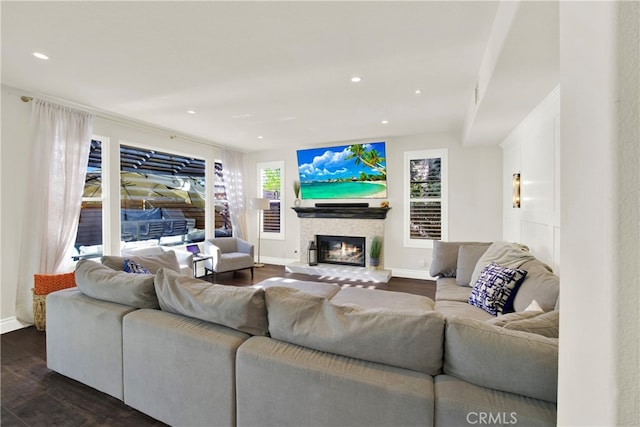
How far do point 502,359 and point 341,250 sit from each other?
476cm

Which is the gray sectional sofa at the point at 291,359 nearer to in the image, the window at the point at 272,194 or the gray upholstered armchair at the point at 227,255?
the gray upholstered armchair at the point at 227,255

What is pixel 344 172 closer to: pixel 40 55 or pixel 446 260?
pixel 446 260

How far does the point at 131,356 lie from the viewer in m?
1.65

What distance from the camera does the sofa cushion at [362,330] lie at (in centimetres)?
110

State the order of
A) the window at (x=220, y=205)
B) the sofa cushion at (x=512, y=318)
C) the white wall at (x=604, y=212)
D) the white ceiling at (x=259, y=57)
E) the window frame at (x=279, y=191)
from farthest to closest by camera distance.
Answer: the window frame at (x=279, y=191), the window at (x=220, y=205), the white ceiling at (x=259, y=57), the sofa cushion at (x=512, y=318), the white wall at (x=604, y=212)

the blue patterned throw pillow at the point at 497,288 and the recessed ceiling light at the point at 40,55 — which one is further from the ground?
the recessed ceiling light at the point at 40,55

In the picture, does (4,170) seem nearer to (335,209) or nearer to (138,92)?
(138,92)

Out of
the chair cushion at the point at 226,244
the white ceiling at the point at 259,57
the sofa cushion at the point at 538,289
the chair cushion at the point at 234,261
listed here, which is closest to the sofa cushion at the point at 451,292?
the sofa cushion at the point at 538,289

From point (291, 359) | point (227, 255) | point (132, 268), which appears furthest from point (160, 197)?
point (291, 359)

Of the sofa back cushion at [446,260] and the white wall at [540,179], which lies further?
the sofa back cushion at [446,260]

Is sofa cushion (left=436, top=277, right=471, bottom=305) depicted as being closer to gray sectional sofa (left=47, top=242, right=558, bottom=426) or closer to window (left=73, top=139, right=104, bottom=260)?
gray sectional sofa (left=47, top=242, right=558, bottom=426)

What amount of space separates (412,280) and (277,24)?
4.36 meters

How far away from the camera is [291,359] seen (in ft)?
4.02

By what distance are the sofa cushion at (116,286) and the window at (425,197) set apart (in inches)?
171
